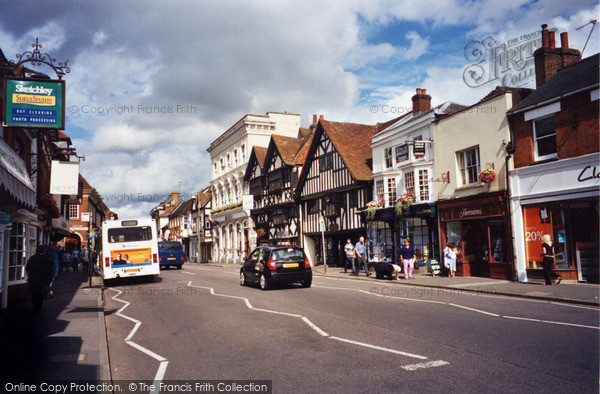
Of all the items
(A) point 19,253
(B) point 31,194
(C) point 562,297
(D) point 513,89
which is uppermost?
(D) point 513,89

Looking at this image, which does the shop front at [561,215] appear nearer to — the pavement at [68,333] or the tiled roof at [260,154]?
the pavement at [68,333]

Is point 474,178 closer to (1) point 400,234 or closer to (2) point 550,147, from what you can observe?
(2) point 550,147

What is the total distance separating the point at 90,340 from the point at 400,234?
1841cm

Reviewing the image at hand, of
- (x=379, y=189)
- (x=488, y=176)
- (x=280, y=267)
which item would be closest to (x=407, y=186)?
(x=379, y=189)

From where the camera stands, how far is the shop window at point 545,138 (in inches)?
671

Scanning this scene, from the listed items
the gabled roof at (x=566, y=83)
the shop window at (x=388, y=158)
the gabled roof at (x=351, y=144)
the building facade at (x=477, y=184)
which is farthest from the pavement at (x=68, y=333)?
the gabled roof at (x=351, y=144)

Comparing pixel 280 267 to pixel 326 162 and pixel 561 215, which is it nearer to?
pixel 561 215

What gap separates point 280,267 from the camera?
53.6ft

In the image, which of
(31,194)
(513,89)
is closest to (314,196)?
(513,89)

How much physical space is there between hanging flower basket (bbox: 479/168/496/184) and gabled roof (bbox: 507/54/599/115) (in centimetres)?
245

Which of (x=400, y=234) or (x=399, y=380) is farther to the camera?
(x=400, y=234)

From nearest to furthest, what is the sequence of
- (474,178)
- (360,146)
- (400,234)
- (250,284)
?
(250,284) < (474,178) < (400,234) < (360,146)

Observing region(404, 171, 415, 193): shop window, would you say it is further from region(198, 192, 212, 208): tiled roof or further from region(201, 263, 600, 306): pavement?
region(198, 192, 212, 208): tiled roof

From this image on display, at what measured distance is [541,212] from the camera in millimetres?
17203
